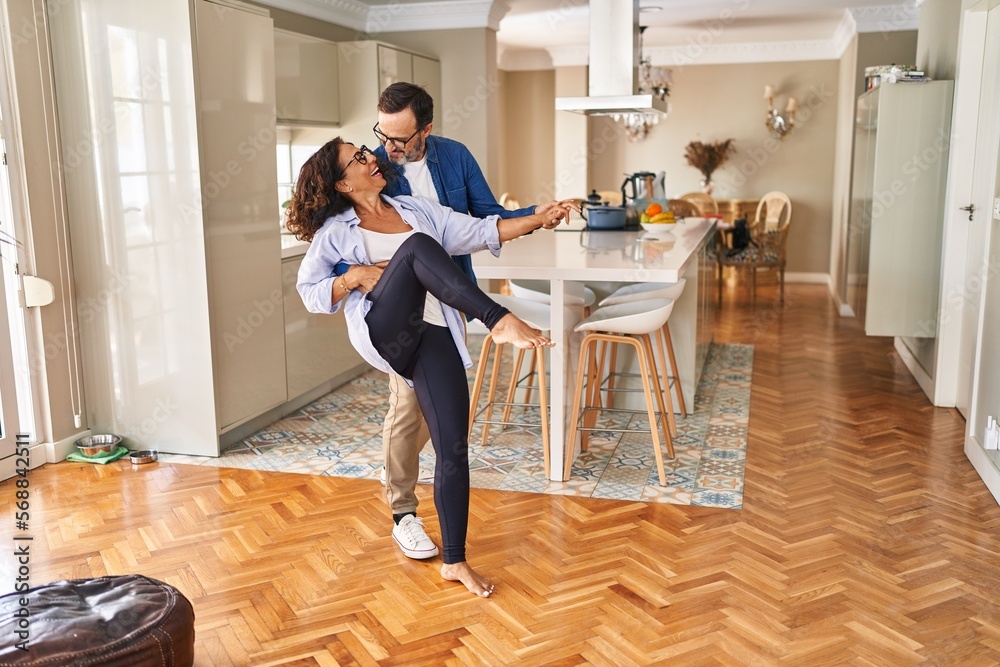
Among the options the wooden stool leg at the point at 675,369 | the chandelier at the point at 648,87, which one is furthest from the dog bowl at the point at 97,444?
the chandelier at the point at 648,87

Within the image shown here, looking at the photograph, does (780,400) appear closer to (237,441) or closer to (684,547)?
(684,547)

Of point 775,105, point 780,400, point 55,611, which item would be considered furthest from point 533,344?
point 775,105

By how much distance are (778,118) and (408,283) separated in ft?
26.0

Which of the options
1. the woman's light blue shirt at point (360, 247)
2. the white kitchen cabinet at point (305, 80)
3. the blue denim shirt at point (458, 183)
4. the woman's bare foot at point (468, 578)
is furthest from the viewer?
the white kitchen cabinet at point (305, 80)

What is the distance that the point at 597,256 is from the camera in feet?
12.8

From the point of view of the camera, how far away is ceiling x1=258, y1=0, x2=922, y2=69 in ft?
21.5

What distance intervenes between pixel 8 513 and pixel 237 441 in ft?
3.55

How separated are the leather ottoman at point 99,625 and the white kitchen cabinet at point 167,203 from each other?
5.79ft

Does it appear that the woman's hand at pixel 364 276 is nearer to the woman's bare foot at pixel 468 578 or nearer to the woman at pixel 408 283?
the woman at pixel 408 283

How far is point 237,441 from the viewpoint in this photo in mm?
4273

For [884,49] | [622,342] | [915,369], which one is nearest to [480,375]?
[622,342]

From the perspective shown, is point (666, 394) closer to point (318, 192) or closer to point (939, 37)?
point (318, 192)

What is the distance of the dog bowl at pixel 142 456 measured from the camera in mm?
3955

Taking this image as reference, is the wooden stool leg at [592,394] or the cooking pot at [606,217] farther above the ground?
the cooking pot at [606,217]
